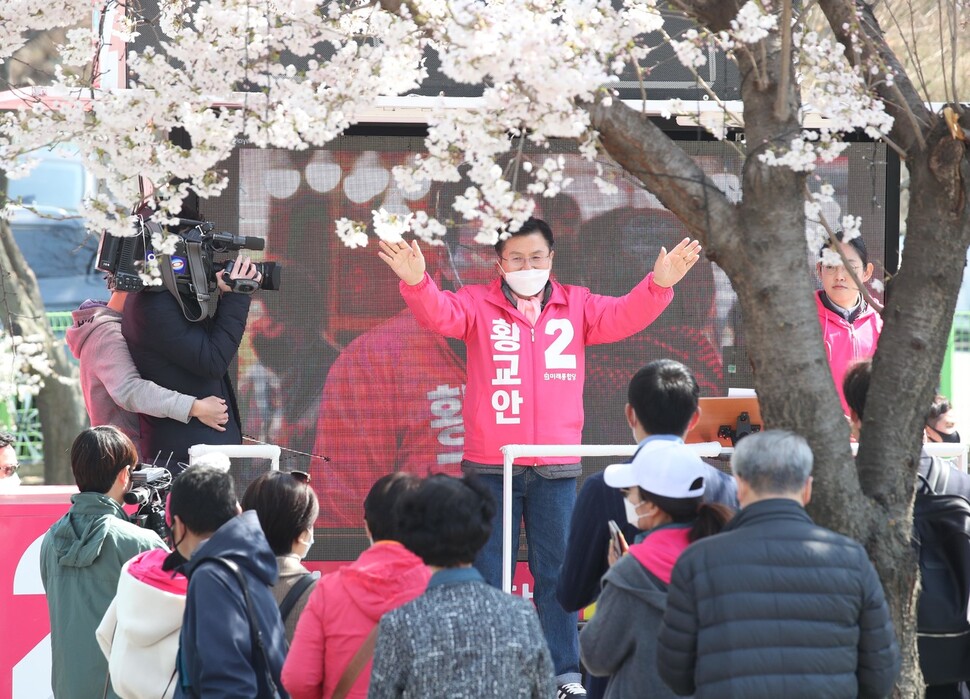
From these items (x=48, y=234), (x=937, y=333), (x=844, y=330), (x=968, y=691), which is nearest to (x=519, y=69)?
(x=937, y=333)

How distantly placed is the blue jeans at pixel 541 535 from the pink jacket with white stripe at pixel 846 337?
4.72 feet

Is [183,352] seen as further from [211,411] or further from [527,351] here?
[527,351]

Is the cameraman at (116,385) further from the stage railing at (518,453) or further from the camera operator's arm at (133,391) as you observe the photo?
the stage railing at (518,453)

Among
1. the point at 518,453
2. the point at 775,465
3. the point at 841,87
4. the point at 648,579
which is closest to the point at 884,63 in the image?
the point at 841,87

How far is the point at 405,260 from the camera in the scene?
5363mm

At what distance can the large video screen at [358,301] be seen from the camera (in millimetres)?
6434

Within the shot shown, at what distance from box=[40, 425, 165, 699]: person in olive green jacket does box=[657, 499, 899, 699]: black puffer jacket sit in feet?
7.26

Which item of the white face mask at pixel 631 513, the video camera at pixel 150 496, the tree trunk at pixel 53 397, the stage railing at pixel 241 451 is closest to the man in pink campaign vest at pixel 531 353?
the stage railing at pixel 241 451

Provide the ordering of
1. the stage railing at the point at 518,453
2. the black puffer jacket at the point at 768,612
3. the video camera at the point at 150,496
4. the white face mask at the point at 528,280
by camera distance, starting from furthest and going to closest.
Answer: the white face mask at the point at 528,280 → the stage railing at the point at 518,453 → the video camera at the point at 150,496 → the black puffer jacket at the point at 768,612

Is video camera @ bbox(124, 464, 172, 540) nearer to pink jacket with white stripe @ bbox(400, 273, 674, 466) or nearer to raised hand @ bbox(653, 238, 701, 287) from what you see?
pink jacket with white stripe @ bbox(400, 273, 674, 466)

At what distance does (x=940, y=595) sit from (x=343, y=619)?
75.9 inches

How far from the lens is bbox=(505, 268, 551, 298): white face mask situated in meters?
5.77

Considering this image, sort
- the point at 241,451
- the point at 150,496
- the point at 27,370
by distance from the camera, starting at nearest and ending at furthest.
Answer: the point at 150,496, the point at 241,451, the point at 27,370

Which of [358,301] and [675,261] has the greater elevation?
[675,261]
